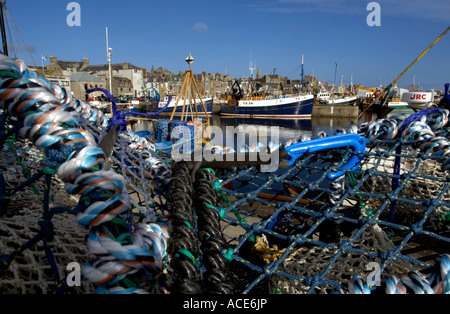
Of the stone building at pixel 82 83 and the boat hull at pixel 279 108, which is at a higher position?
the stone building at pixel 82 83

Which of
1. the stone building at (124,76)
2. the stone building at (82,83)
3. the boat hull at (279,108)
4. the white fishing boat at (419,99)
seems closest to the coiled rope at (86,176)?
the white fishing boat at (419,99)

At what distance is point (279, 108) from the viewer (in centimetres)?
3319

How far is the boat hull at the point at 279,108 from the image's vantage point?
32.8 meters

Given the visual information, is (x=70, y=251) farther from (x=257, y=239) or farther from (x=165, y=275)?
(x=257, y=239)

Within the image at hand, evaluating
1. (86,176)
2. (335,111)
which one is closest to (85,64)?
(335,111)

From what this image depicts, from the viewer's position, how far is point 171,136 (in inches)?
328

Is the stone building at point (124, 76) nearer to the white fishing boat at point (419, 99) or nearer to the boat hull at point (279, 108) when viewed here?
the boat hull at point (279, 108)

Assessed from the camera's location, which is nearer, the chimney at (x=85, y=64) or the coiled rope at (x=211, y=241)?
the coiled rope at (x=211, y=241)

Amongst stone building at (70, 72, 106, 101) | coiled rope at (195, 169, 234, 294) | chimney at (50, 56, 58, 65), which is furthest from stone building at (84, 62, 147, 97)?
coiled rope at (195, 169, 234, 294)

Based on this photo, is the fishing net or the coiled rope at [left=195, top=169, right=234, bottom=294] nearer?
the fishing net

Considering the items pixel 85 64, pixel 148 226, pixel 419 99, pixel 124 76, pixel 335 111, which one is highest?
pixel 85 64

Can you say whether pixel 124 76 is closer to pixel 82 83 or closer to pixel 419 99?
pixel 82 83

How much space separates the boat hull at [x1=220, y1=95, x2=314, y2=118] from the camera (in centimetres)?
3275

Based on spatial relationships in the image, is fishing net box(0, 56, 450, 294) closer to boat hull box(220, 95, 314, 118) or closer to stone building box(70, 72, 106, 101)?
boat hull box(220, 95, 314, 118)
